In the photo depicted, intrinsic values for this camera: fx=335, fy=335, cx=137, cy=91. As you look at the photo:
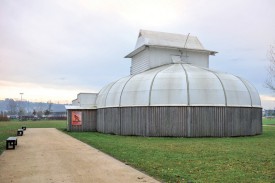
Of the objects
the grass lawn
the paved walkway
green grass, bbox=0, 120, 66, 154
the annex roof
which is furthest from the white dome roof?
the paved walkway

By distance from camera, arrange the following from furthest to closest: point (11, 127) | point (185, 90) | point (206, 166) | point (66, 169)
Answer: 1. point (11, 127)
2. point (185, 90)
3. point (206, 166)
4. point (66, 169)

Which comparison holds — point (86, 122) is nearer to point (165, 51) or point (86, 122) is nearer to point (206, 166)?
point (165, 51)

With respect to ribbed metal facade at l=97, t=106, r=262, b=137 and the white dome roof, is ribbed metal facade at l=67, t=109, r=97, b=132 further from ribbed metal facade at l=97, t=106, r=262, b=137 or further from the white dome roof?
ribbed metal facade at l=97, t=106, r=262, b=137

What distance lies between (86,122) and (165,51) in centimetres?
1243

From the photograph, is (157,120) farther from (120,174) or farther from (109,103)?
(120,174)

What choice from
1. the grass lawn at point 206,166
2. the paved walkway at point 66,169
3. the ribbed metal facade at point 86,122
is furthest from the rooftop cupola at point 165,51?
the paved walkway at point 66,169

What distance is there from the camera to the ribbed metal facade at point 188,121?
29156mm

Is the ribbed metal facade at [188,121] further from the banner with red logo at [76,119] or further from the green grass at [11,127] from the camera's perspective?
the green grass at [11,127]

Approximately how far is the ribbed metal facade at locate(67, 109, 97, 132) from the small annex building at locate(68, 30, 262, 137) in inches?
163

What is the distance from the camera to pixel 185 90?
29781mm

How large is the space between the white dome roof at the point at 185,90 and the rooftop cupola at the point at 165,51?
4425 millimetres

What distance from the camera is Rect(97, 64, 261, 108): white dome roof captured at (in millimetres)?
29609

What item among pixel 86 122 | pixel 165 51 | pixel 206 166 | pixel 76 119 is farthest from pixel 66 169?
pixel 165 51

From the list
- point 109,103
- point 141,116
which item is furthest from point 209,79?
point 109,103
